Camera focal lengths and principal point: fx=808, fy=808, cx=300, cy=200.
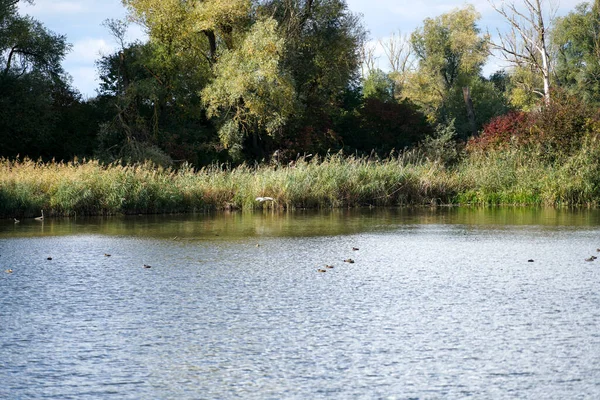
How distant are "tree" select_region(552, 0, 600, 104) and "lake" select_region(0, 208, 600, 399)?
1759 inches

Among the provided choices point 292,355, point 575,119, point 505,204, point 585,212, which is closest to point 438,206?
point 505,204

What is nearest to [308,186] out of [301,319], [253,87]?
[253,87]

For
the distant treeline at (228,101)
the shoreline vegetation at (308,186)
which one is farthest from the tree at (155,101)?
the shoreline vegetation at (308,186)

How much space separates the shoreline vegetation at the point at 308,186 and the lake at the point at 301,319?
8582mm

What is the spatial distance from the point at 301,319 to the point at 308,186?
18369 millimetres

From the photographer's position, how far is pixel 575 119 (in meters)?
29.9

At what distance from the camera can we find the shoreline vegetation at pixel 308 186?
22.6 metres

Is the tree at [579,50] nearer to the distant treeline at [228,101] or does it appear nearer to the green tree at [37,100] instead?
the distant treeline at [228,101]

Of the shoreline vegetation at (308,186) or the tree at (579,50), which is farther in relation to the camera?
the tree at (579,50)

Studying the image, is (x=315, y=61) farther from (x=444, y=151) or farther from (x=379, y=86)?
(x=379, y=86)

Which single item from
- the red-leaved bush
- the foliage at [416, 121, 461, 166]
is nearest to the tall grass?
the red-leaved bush

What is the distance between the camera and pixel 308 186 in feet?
84.2

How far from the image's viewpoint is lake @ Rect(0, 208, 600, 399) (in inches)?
213

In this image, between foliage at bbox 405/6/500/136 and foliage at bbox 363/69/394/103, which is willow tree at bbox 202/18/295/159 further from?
foliage at bbox 405/6/500/136
